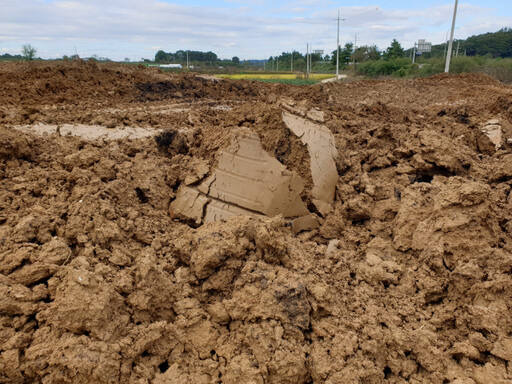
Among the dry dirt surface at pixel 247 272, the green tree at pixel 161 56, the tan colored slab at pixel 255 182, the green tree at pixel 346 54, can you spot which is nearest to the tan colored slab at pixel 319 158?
the dry dirt surface at pixel 247 272

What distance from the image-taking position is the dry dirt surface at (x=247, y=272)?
2.26 m

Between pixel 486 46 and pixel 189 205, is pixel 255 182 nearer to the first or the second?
pixel 189 205

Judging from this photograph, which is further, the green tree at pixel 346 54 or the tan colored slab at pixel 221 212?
the green tree at pixel 346 54

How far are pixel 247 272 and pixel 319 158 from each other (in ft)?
5.92

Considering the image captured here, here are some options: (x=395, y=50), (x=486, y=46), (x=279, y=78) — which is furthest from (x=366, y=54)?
(x=486, y=46)

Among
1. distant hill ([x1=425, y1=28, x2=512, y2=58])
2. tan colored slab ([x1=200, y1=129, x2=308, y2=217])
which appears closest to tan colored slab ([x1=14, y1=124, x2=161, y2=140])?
tan colored slab ([x1=200, y1=129, x2=308, y2=217])

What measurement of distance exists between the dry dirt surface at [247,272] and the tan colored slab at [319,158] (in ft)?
0.31

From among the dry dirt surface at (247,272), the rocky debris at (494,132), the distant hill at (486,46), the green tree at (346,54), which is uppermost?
the distant hill at (486,46)

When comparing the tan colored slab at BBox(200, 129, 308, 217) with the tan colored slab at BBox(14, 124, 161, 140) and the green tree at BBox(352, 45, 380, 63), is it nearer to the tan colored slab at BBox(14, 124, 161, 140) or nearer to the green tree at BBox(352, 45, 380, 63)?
the tan colored slab at BBox(14, 124, 161, 140)

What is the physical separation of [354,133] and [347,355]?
11.1ft

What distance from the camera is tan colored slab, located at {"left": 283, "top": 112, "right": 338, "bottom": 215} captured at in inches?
150

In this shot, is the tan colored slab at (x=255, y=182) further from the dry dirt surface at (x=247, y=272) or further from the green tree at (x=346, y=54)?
the green tree at (x=346, y=54)

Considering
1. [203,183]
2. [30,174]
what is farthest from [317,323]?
[30,174]

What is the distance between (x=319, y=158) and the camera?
13.0ft
